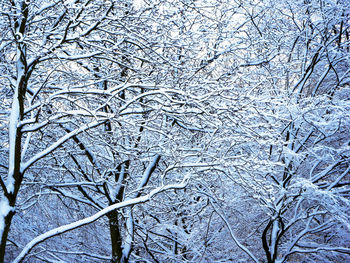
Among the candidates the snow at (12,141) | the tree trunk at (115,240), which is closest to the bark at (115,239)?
the tree trunk at (115,240)

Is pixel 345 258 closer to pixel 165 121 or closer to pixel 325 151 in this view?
pixel 325 151

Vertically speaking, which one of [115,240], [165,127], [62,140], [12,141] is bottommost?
[115,240]

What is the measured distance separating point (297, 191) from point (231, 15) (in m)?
3.87

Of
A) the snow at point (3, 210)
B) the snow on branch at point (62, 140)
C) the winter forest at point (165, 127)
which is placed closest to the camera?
the snow at point (3, 210)

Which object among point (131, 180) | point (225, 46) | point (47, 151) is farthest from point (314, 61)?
point (47, 151)

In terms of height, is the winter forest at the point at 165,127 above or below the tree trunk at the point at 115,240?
above

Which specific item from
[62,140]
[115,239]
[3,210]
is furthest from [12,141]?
[115,239]

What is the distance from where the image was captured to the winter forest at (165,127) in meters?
4.67

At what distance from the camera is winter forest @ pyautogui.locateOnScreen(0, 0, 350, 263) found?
4.67 m

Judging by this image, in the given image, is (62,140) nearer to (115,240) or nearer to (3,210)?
(3,210)

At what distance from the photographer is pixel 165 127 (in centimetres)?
639

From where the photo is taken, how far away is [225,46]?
716 centimetres

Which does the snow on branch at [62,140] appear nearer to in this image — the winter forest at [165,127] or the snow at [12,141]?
the winter forest at [165,127]

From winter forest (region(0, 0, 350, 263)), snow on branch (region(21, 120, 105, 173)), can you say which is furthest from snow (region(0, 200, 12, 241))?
snow on branch (region(21, 120, 105, 173))
